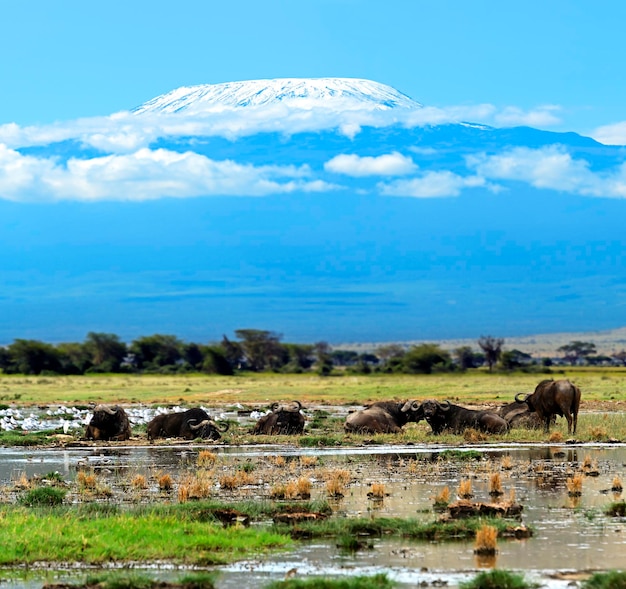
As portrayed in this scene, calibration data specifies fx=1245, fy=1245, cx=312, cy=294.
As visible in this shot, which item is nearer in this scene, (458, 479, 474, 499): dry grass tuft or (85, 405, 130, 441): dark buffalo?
(458, 479, 474, 499): dry grass tuft

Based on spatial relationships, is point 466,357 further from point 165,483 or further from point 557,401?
point 165,483

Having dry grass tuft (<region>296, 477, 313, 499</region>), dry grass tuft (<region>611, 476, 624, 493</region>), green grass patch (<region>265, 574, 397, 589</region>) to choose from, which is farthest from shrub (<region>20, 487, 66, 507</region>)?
dry grass tuft (<region>611, 476, 624, 493</region>)

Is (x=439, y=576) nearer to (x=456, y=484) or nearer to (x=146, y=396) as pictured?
(x=456, y=484)

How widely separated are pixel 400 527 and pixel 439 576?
114 inches

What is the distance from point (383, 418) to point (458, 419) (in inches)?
79.4

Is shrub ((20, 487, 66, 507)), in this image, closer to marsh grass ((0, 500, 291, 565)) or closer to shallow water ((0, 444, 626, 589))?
marsh grass ((0, 500, 291, 565))

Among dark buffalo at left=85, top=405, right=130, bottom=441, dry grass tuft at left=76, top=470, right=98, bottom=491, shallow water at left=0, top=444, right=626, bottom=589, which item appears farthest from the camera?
Result: dark buffalo at left=85, top=405, right=130, bottom=441

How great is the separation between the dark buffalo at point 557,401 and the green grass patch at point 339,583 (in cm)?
1869

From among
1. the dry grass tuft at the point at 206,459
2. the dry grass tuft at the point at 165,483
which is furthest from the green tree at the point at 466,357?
the dry grass tuft at the point at 165,483

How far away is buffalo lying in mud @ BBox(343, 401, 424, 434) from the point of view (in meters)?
32.8

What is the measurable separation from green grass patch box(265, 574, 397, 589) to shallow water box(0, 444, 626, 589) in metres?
0.32

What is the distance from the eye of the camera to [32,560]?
48.1ft

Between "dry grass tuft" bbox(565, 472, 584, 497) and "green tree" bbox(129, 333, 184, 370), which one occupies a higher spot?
"green tree" bbox(129, 333, 184, 370)

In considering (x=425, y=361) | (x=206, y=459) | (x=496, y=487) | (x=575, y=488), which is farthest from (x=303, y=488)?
(x=425, y=361)
